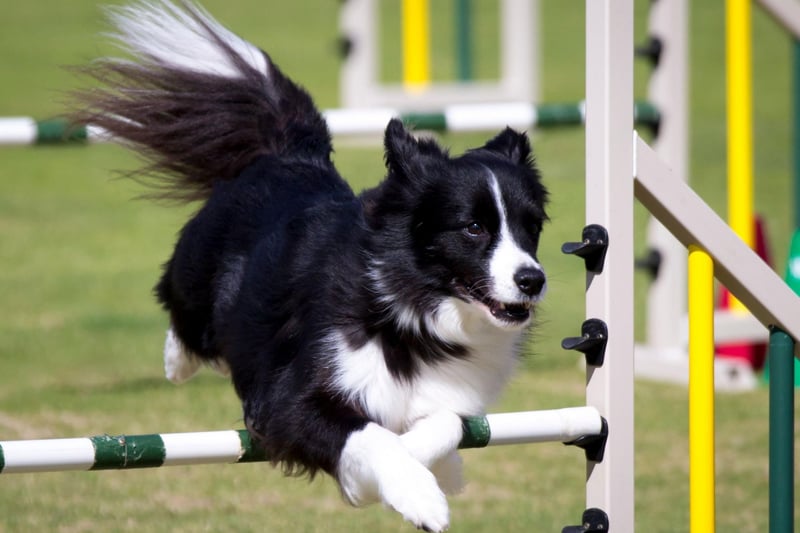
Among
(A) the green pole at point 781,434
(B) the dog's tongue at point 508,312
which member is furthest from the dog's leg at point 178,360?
(A) the green pole at point 781,434

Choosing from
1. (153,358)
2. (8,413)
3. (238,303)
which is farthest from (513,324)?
(153,358)

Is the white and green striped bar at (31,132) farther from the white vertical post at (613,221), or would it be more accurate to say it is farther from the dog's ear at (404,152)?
the white vertical post at (613,221)

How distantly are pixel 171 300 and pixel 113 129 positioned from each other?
60 centimetres

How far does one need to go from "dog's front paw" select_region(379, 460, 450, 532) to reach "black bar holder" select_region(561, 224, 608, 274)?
64cm

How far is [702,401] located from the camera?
121 inches

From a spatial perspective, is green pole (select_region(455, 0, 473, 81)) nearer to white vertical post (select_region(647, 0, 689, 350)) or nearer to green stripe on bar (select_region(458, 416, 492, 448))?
white vertical post (select_region(647, 0, 689, 350))

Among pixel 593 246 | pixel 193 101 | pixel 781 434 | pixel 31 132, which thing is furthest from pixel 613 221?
pixel 31 132

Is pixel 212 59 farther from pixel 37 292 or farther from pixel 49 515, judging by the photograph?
pixel 37 292

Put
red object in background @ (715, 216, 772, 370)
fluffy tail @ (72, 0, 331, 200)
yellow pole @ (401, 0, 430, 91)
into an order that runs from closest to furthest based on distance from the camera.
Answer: fluffy tail @ (72, 0, 331, 200)
red object in background @ (715, 216, 772, 370)
yellow pole @ (401, 0, 430, 91)

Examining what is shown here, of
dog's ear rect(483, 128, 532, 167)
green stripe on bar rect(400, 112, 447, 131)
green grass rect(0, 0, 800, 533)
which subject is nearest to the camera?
dog's ear rect(483, 128, 532, 167)

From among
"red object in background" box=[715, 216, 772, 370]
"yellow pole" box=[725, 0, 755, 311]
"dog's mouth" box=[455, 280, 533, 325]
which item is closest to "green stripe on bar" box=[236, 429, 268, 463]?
"dog's mouth" box=[455, 280, 533, 325]

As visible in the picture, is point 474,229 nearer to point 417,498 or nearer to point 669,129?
point 417,498

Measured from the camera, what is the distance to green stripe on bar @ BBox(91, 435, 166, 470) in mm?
2711

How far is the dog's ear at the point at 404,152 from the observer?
3.05 meters
